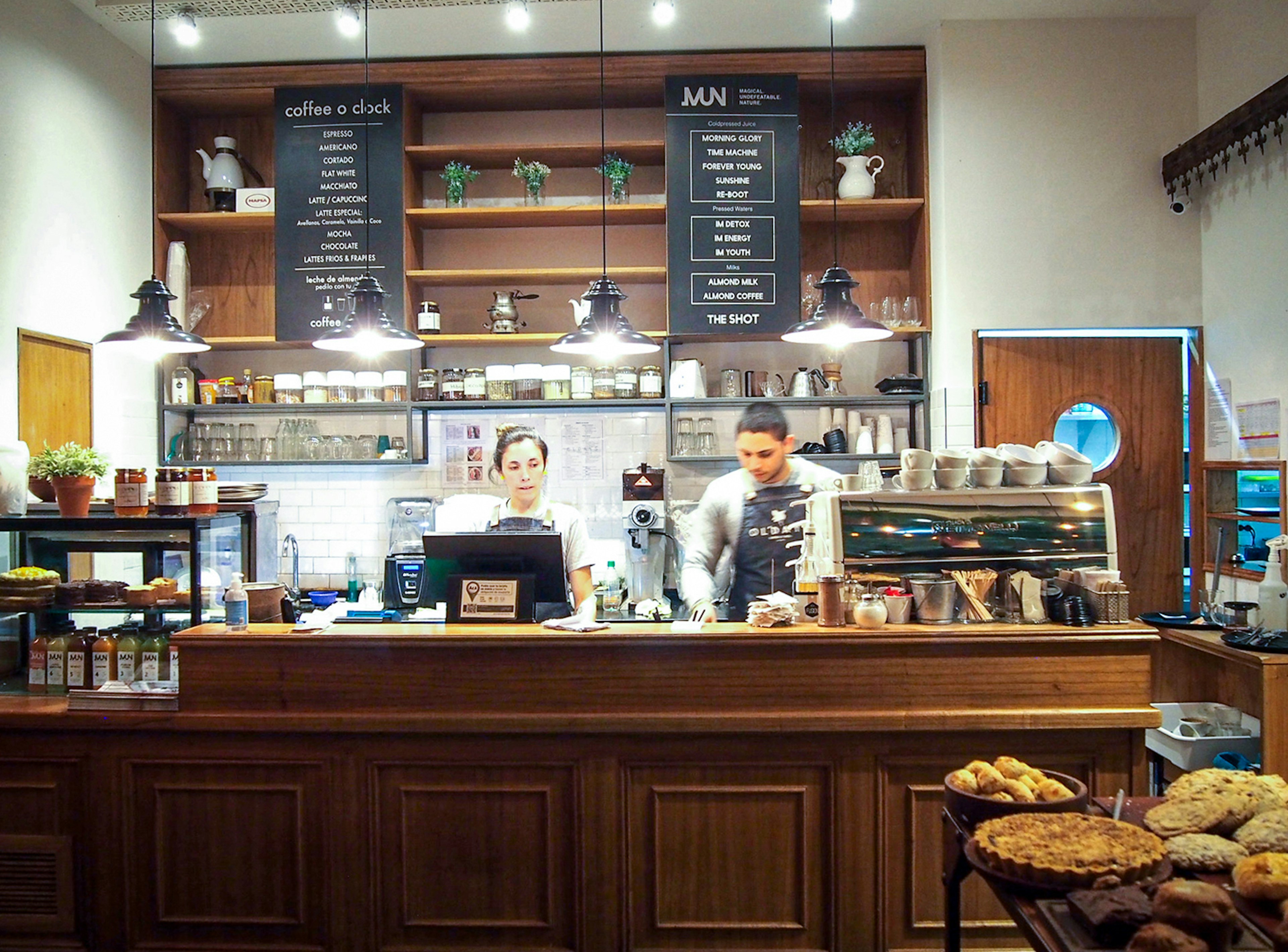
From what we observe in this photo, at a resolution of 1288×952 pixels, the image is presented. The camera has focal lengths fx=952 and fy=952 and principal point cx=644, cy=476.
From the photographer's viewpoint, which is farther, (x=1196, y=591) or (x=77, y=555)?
(x=1196, y=591)

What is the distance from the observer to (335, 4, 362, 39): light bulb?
421cm

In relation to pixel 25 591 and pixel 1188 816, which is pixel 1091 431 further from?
pixel 25 591

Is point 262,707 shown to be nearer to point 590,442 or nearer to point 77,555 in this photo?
point 77,555

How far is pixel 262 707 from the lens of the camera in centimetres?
265

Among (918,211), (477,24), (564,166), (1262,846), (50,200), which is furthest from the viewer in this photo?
(564,166)

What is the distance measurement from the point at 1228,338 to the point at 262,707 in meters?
4.26

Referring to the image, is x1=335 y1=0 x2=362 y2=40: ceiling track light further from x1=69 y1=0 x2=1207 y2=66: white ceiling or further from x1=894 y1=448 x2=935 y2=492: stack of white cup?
x1=894 y1=448 x2=935 y2=492: stack of white cup

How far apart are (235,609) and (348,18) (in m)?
2.86

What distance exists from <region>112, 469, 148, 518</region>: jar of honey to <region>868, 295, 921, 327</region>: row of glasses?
343 cm

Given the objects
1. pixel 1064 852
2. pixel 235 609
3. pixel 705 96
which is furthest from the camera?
pixel 705 96

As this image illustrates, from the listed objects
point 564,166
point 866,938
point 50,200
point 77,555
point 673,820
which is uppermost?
point 564,166

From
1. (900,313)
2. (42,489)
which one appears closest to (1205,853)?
(42,489)

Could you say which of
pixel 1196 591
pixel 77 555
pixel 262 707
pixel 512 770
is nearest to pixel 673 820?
pixel 512 770

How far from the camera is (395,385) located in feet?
16.0
